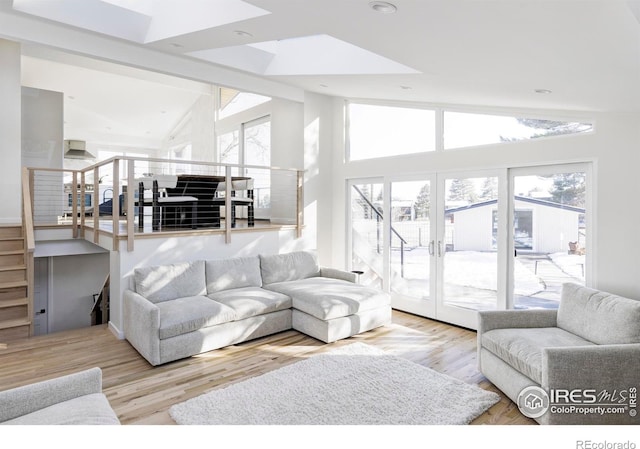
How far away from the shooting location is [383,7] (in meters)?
2.30

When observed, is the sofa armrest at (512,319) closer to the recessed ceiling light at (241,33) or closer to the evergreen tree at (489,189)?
the evergreen tree at (489,189)

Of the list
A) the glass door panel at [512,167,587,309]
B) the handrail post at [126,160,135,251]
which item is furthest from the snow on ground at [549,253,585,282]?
the handrail post at [126,160,135,251]

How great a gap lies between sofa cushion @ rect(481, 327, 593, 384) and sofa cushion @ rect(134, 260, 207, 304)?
3016mm

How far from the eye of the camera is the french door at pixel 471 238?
3.95 meters

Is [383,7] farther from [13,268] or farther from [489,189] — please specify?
[13,268]

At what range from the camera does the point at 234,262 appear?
4.77 meters

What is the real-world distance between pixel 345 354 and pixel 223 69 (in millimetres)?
3923

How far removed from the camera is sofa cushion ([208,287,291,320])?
4051 mm

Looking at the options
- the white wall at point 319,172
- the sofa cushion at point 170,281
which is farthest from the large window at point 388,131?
the sofa cushion at point 170,281

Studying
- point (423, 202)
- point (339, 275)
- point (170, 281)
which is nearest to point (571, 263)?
point (423, 202)

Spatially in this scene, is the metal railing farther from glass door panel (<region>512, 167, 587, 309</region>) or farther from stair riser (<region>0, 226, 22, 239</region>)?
stair riser (<region>0, 226, 22, 239</region>)

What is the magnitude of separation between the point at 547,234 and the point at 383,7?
3000 millimetres

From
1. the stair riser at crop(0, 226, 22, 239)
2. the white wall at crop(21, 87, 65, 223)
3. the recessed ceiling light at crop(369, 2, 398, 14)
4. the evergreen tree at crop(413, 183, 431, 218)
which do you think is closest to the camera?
the recessed ceiling light at crop(369, 2, 398, 14)

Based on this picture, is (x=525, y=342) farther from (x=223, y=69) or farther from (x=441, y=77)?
(x=223, y=69)
